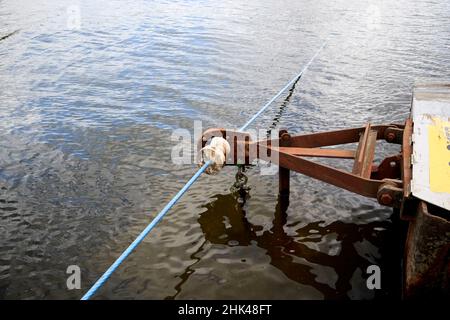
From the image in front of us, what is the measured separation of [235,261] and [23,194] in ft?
10.8

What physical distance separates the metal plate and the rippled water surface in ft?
4.27

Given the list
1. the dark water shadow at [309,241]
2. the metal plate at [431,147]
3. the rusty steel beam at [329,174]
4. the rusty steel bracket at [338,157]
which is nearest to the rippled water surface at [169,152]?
the dark water shadow at [309,241]

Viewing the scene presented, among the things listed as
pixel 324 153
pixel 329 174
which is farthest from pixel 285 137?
pixel 329 174

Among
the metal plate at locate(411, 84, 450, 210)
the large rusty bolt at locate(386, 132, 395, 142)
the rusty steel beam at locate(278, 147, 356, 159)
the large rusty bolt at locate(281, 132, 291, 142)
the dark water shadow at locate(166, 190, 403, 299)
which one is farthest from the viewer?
the large rusty bolt at locate(281, 132, 291, 142)

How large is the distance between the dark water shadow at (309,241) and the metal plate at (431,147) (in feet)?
4.26

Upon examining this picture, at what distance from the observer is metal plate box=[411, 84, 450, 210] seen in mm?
3465

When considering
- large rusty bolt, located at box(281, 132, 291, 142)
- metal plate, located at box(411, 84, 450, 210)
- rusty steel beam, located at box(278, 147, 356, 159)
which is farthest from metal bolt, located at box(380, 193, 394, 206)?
large rusty bolt, located at box(281, 132, 291, 142)

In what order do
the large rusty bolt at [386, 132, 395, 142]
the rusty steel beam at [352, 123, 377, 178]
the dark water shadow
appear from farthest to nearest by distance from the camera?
the large rusty bolt at [386, 132, 395, 142] < the rusty steel beam at [352, 123, 377, 178] < the dark water shadow

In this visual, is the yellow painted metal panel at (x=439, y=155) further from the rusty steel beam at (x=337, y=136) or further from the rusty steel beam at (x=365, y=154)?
the rusty steel beam at (x=337, y=136)

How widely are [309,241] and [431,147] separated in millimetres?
1778

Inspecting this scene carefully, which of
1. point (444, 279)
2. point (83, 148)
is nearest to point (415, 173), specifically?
point (444, 279)

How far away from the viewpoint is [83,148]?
23.7 ft

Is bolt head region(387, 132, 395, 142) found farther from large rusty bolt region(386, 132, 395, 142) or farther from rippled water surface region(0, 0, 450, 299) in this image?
rippled water surface region(0, 0, 450, 299)

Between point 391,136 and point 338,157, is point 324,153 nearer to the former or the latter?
point 338,157
